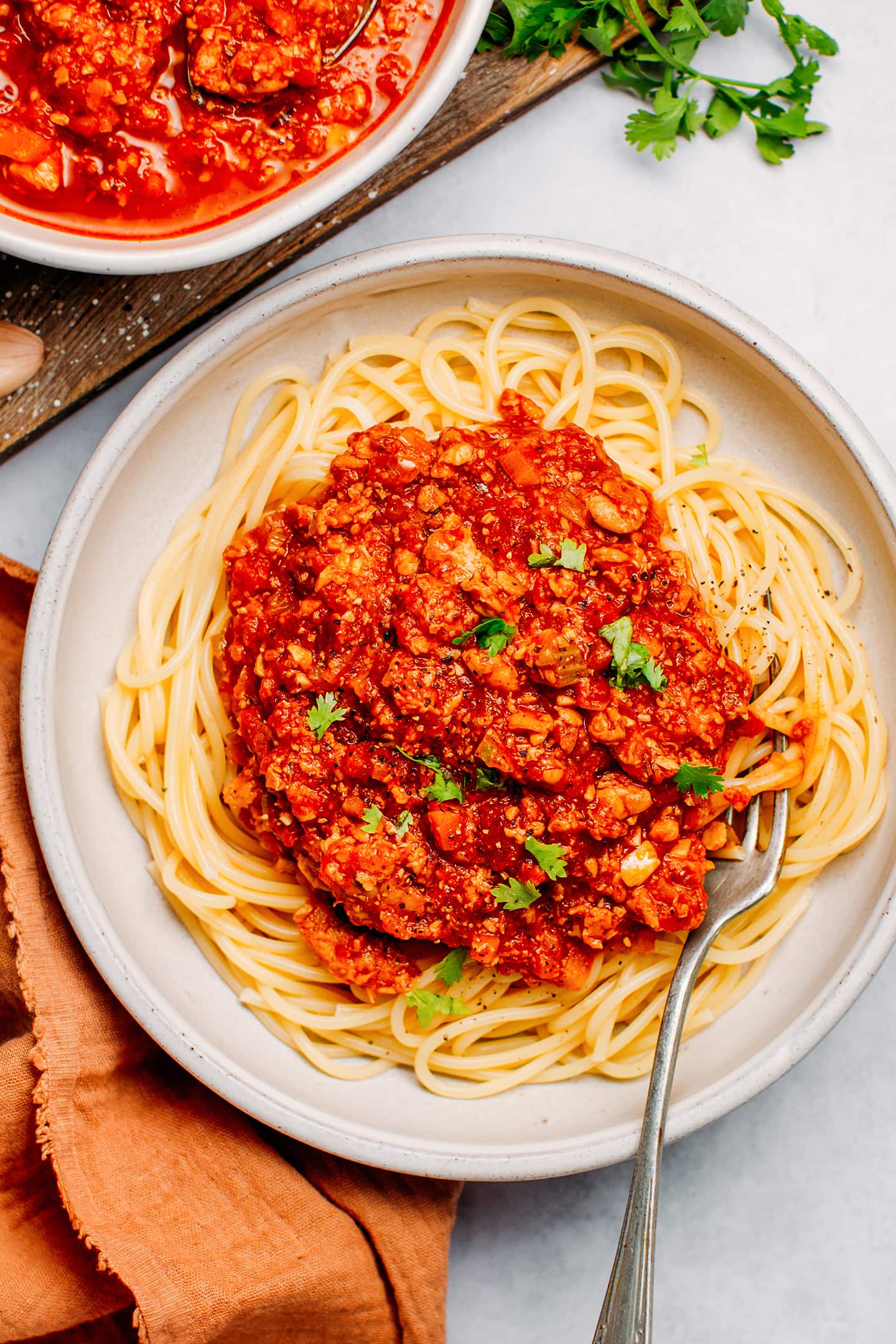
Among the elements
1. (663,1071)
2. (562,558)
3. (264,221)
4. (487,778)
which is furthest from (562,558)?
(663,1071)

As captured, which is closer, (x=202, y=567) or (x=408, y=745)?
(x=408, y=745)

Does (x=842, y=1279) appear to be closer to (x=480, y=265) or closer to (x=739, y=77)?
(x=480, y=265)

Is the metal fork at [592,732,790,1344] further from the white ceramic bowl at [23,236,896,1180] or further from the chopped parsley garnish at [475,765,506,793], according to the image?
the chopped parsley garnish at [475,765,506,793]

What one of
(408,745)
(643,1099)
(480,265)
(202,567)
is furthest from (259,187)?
(643,1099)

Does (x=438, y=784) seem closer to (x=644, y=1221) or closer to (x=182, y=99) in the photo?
(x=644, y=1221)

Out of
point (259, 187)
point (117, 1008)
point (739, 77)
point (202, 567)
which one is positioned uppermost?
point (739, 77)

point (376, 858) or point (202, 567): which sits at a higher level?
point (202, 567)

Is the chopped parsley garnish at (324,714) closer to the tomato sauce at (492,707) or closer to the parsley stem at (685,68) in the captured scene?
the tomato sauce at (492,707)

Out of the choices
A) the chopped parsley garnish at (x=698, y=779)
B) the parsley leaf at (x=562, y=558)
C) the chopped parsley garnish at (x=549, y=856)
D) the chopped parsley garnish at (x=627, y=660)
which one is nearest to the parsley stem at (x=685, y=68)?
the parsley leaf at (x=562, y=558)
